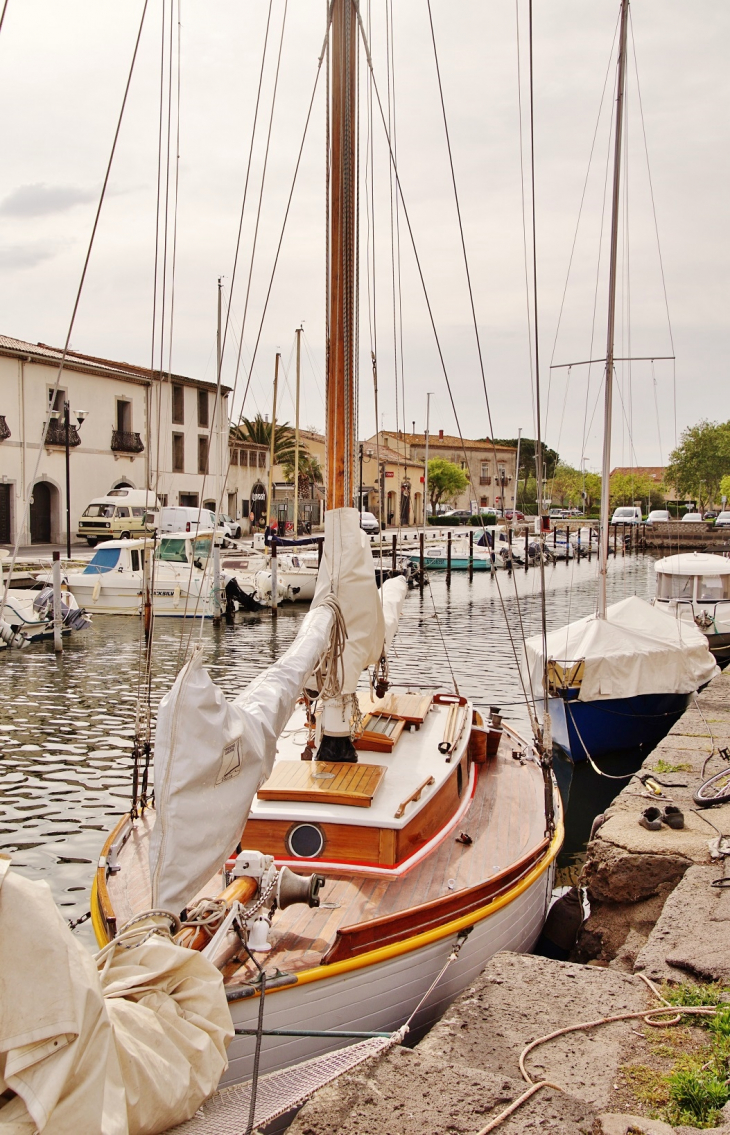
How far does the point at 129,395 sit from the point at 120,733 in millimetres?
34295

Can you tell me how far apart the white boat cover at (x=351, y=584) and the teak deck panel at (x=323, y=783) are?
0.81m

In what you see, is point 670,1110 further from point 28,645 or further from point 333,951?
point 28,645

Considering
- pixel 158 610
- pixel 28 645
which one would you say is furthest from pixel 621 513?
pixel 28 645

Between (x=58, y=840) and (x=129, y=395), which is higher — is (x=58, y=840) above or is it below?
below

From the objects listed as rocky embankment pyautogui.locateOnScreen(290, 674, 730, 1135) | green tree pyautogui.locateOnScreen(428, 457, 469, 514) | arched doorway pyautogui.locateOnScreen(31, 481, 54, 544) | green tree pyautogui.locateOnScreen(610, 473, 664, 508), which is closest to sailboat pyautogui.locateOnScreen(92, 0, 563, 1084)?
rocky embankment pyautogui.locateOnScreen(290, 674, 730, 1135)

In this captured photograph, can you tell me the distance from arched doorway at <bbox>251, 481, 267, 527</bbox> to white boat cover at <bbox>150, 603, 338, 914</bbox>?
4771 cm

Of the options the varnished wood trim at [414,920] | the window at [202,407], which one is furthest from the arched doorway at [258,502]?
the varnished wood trim at [414,920]

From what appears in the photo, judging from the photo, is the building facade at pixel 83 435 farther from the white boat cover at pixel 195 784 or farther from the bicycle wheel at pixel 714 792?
the white boat cover at pixel 195 784

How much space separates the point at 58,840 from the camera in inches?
378

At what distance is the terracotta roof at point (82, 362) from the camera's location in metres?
37.2

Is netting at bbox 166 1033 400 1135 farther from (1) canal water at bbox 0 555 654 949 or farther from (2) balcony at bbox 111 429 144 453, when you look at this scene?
(2) balcony at bbox 111 429 144 453

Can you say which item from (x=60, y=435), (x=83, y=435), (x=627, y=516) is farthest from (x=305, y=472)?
(x=627, y=516)

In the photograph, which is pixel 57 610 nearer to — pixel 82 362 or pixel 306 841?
pixel 306 841

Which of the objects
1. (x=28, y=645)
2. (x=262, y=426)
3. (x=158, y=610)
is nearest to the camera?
(x=28, y=645)
